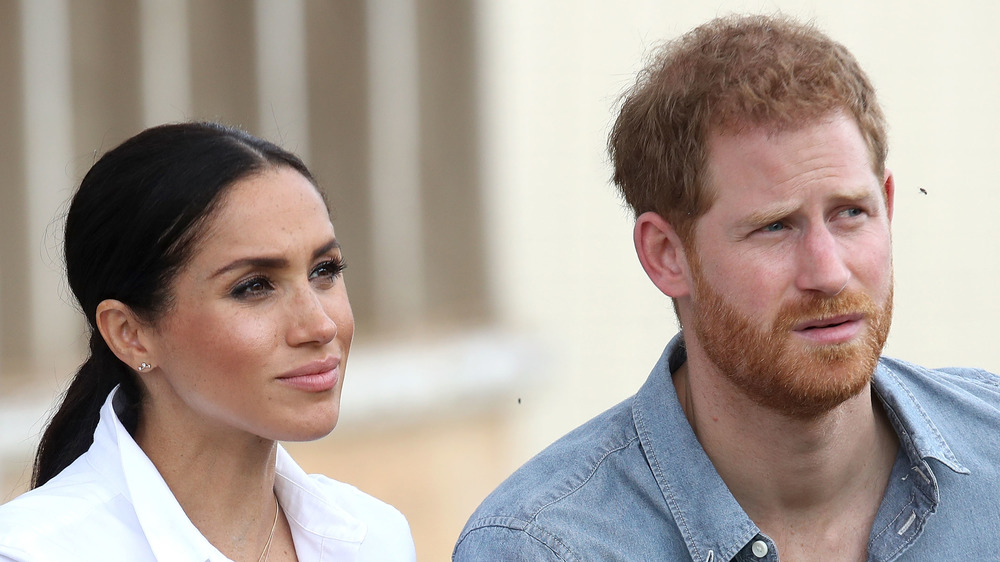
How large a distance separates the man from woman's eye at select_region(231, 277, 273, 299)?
1.80 ft

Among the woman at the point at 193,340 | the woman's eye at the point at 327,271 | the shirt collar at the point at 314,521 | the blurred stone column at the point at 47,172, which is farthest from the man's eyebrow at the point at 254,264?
the blurred stone column at the point at 47,172

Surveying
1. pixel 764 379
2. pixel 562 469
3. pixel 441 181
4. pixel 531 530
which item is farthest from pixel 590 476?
pixel 441 181

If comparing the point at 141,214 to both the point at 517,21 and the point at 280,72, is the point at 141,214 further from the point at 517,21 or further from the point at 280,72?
the point at 517,21

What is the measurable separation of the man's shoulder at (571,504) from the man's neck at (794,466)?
15cm

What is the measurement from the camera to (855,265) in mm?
2402

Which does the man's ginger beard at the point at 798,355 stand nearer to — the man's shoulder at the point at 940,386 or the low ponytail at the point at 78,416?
the man's shoulder at the point at 940,386

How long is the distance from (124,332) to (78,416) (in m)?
0.29

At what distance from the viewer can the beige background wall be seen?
4207 millimetres

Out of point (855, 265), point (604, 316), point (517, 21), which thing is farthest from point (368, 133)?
point (855, 265)

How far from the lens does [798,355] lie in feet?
7.89

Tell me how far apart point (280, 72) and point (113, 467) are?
2.10 metres

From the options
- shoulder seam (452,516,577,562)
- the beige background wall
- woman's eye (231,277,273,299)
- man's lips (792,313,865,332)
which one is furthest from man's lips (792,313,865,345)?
the beige background wall

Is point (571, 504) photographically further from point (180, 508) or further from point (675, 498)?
point (180, 508)

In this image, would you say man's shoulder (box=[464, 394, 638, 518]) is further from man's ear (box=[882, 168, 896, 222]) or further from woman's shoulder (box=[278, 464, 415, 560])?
man's ear (box=[882, 168, 896, 222])
